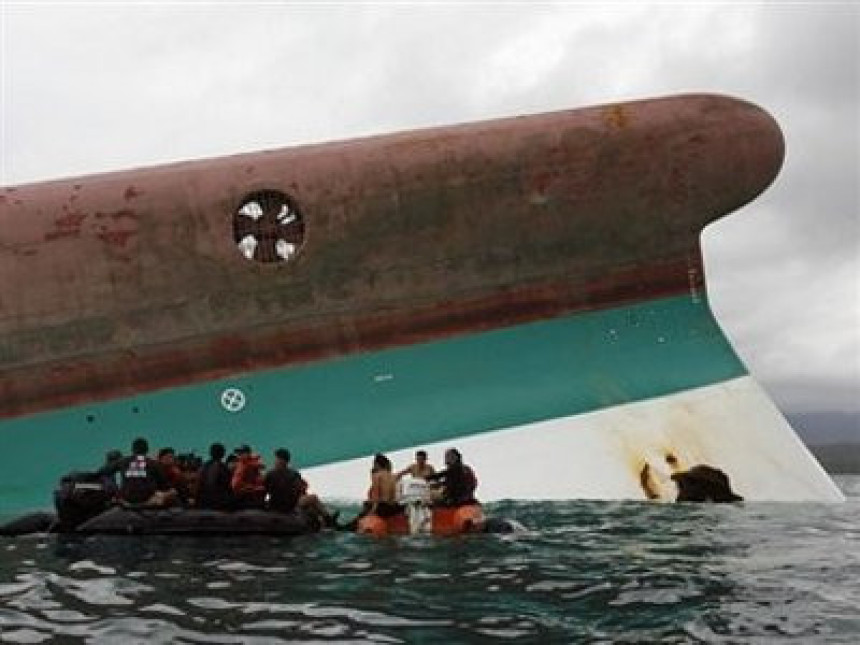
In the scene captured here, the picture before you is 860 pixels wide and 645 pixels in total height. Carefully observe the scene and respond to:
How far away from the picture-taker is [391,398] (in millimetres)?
18984

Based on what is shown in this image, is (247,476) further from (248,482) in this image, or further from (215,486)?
(215,486)

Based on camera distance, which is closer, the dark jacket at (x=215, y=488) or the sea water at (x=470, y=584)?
the sea water at (x=470, y=584)

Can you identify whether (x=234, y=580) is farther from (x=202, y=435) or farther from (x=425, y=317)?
(x=425, y=317)

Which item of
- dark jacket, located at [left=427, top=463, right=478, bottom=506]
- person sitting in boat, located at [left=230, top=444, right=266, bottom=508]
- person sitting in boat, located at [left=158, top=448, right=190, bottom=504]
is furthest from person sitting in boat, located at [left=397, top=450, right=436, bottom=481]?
person sitting in boat, located at [left=158, top=448, right=190, bottom=504]

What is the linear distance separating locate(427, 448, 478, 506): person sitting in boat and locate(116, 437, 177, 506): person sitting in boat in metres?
4.13

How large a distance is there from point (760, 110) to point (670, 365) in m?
5.38

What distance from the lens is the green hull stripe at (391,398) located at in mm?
18719

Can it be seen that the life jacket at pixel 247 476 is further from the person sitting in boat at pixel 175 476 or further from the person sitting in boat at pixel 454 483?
the person sitting in boat at pixel 454 483

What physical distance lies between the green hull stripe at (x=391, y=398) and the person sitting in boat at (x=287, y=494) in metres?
1.59

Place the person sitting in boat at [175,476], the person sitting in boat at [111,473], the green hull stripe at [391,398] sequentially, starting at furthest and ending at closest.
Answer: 1. the green hull stripe at [391,398]
2. the person sitting in boat at [175,476]
3. the person sitting in boat at [111,473]

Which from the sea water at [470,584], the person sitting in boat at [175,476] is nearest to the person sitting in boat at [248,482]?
the sea water at [470,584]

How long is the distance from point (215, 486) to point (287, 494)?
1097 millimetres

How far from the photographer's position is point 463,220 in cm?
1945

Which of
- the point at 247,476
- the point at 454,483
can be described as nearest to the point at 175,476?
the point at 247,476
